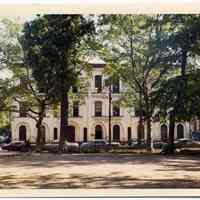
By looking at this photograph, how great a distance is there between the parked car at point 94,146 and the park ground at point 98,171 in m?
0.15

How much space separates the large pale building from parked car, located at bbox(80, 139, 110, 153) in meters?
0.12

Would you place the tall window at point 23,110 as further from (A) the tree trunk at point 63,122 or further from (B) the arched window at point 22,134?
(A) the tree trunk at point 63,122

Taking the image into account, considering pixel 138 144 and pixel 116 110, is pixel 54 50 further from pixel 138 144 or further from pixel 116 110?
pixel 138 144

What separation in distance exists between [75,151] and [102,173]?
6.71ft

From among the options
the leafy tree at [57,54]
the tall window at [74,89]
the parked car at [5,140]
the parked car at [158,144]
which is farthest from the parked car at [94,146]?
the parked car at [5,140]

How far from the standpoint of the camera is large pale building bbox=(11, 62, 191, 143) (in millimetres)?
11383

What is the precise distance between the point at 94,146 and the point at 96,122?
59cm

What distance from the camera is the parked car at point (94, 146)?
11.5 m

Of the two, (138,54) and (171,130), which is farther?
(138,54)

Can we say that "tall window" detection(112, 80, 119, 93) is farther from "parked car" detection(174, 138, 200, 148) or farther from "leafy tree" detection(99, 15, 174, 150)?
"parked car" detection(174, 138, 200, 148)

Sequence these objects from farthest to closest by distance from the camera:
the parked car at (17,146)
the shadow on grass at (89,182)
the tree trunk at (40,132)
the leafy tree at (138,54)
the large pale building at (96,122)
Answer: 1. the leafy tree at (138,54)
2. the parked car at (17,146)
3. the tree trunk at (40,132)
4. the large pale building at (96,122)
5. the shadow on grass at (89,182)

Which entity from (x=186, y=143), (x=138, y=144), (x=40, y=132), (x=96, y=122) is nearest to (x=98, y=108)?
(x=96, y=122)

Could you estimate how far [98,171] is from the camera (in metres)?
9.86

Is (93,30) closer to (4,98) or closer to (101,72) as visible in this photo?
(101,72)
